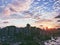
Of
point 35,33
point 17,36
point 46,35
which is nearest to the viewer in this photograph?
point 17,36

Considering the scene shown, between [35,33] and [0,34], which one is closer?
[0,34]

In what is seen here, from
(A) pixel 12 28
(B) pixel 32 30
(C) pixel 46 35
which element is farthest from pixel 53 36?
(A) pixel 12 28

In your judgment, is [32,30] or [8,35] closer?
[8,35]

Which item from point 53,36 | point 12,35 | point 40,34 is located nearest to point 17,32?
point 12,35

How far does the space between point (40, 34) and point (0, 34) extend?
10594mm

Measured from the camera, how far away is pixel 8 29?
203 ft

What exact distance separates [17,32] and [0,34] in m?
4.27

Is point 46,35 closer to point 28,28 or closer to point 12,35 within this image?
point 28,28

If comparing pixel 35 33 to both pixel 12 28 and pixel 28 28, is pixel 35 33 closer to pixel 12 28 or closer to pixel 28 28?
pixel 28 28

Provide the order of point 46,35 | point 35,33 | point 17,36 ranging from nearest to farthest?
point 17,36, point 35,33, point 46,35

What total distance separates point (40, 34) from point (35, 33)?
57.5 inches

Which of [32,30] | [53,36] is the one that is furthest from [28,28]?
[53,36]

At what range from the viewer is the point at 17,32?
58.6 meters

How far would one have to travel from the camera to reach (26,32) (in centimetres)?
5850
